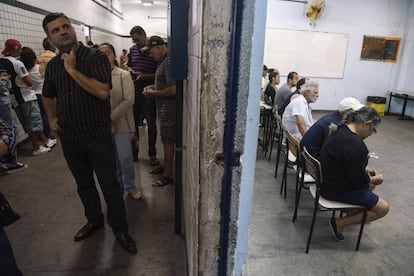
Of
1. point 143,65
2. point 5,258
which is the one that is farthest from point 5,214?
point 143,65

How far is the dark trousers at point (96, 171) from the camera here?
1.81 m

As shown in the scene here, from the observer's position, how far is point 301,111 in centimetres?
319

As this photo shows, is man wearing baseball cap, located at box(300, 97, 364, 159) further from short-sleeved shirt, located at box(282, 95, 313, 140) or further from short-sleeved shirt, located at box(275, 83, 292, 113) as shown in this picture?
short-sleeved shirt, located at box(275, 83, 292, 113)

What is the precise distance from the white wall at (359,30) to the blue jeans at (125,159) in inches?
218

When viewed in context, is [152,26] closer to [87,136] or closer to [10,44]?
[10,44]

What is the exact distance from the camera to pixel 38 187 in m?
2.89

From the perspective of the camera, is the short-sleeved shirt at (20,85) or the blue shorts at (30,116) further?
the blue shorts at (30,116)

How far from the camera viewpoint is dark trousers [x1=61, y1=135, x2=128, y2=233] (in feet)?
5.95

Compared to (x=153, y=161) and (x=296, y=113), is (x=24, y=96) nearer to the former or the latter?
(x=153, y=161)

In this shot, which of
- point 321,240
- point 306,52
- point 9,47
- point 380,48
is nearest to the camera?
point 321,240

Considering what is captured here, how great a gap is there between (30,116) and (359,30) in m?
7.72

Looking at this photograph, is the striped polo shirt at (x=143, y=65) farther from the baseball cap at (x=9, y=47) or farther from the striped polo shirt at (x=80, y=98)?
the striped polo shirt at (x=80, y=98)

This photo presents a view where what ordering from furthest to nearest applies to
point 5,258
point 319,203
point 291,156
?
point 291,156, point 319,203, point 5,258

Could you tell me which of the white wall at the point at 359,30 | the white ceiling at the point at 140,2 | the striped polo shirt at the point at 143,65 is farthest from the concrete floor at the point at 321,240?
the white ceiling at the point at 140,2
